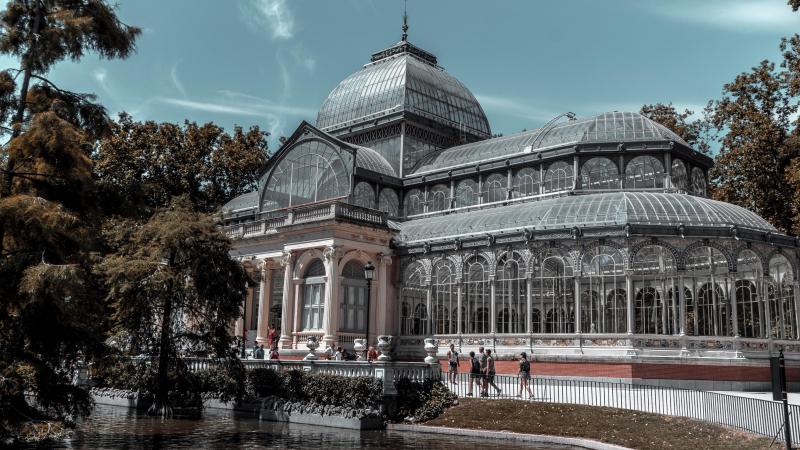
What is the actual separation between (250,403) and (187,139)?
3132cm

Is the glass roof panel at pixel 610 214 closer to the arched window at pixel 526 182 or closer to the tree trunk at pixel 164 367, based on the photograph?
the arched window at pixel 526 182

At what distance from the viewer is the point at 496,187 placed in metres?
42.6

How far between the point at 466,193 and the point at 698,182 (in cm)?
1269

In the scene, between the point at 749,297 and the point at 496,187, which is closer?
the point at 749,297

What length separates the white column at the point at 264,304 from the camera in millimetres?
40625

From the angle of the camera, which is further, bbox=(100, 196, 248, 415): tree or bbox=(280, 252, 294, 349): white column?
bbox=(280, 252, 294, 349): white column

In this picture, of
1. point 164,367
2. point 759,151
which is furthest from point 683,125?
point 164,367

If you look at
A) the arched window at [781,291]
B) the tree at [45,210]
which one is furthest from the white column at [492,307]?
the tree at [45,210]

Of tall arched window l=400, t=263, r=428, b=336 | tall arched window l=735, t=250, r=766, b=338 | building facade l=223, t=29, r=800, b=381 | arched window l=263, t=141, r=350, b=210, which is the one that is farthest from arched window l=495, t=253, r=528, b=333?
arched window l=263, t=141, r=350, b=210

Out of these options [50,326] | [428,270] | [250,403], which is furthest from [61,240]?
[428,270]

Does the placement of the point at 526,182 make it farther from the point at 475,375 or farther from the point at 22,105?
the point at 22,105

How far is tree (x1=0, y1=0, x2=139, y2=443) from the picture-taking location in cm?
1497

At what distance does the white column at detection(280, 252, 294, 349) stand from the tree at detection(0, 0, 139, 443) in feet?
68.3

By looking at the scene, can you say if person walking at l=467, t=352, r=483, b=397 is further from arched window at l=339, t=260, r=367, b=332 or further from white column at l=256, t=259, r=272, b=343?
white column at l=256, t=259, r=272, b=343
